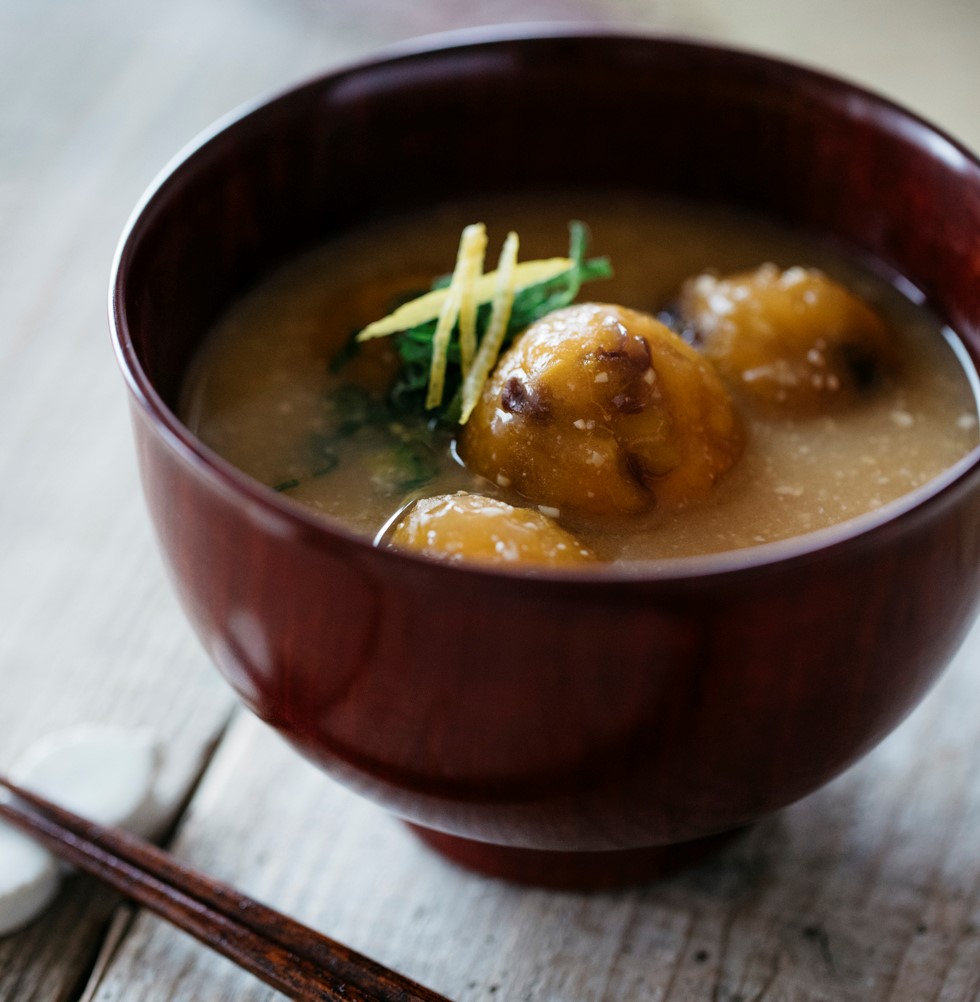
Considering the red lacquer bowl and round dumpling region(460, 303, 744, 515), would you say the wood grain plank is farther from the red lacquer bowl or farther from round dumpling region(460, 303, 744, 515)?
round dumpling region(460, 303, 744, 515)

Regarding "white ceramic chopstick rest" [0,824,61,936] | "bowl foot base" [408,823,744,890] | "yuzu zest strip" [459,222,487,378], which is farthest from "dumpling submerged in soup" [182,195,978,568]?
"white ceramic chopstick rest" [0,824,61,936]

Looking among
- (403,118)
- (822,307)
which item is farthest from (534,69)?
(822,307)

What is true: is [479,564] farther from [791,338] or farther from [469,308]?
[791,338]

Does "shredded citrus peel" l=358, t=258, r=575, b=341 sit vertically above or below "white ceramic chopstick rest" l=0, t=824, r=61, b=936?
above

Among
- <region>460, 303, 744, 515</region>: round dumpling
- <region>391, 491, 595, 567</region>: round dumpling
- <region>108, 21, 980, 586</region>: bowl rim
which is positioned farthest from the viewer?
<region>460, 303, 744, 515</region>: round dumpling

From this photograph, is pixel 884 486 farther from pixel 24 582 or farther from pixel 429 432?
pixel 24 582

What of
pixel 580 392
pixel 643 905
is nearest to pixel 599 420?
pixel 580 392

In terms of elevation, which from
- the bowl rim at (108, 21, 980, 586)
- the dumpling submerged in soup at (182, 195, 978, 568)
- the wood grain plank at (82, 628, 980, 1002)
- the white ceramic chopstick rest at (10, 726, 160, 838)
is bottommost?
the wood grain plank at (82, 628, 980, 1002)

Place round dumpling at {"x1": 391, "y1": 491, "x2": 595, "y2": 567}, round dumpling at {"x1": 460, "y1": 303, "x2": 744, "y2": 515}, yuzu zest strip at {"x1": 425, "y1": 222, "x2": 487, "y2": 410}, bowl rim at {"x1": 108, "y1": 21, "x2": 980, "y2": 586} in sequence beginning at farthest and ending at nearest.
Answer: yuzu zest strip at {"x1": 425, "y1": 222, "x2": 487, "y2": 410} < round dumpling at {"x1": 460, "y1": 303, "x2": 744, "y2": 515} < round dumpling at {"x1": 391, "y1": 491, "x2": 595, "y2": 567} < bowl rim at {"x1": 108, "y1": 21, "x2": 980, "y2": 586}

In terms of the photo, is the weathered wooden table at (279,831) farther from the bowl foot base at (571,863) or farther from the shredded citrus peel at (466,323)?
the shredded citrus peel at (466,323)
